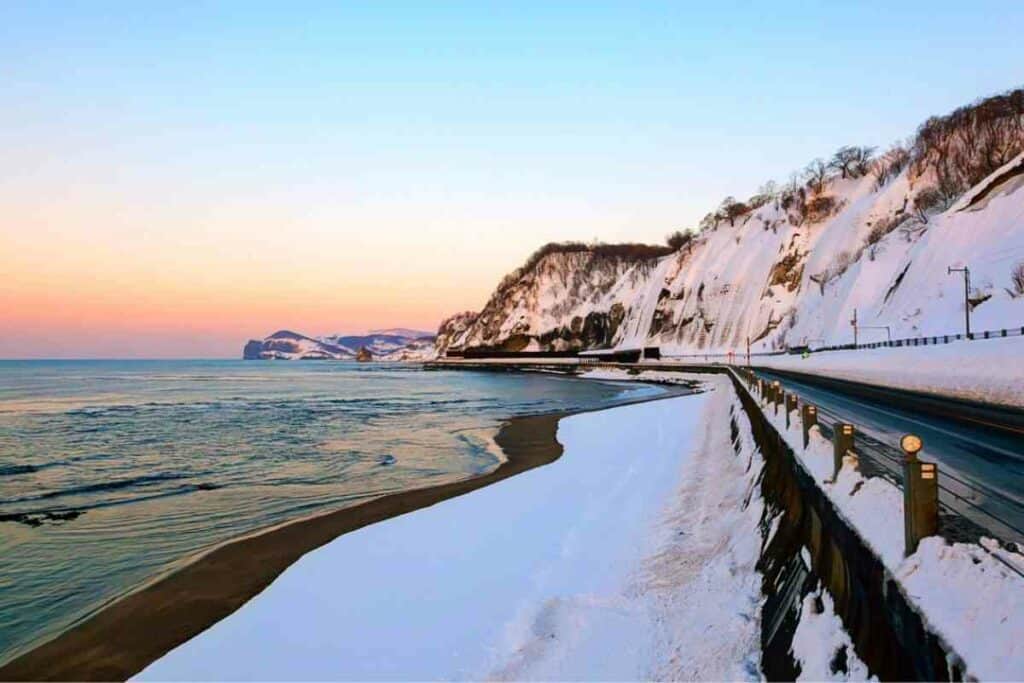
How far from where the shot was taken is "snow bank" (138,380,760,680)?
7.67m

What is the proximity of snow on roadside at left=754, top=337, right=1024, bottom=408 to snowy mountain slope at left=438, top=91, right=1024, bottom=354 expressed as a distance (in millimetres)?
14651

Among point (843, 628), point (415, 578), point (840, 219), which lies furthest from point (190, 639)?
point (840, 219)

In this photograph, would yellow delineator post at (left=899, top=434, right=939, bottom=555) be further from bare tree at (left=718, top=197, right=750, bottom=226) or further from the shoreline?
bare tree at (left=718, top=197, right=750, bottom=226)

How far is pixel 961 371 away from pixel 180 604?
29.9 metres

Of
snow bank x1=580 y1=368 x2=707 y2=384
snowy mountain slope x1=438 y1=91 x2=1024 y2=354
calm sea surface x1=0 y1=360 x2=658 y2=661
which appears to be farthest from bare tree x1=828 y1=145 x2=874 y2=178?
calm sea surface x1=0 y1=360 x2=658 y2=661

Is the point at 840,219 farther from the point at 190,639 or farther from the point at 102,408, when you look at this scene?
the point at 190,639

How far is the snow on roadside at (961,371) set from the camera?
23812 mm

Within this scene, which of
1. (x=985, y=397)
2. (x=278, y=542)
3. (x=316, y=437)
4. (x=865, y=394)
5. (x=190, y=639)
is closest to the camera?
(x=190, y=639)

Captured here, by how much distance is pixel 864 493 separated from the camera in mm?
6973

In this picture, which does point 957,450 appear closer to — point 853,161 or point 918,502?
point 918,502

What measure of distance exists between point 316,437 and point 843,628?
29.5 meters

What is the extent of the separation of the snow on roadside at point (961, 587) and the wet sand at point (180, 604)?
8093mm

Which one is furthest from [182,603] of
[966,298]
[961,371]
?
[966,298]

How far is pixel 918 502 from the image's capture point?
5176 mm
